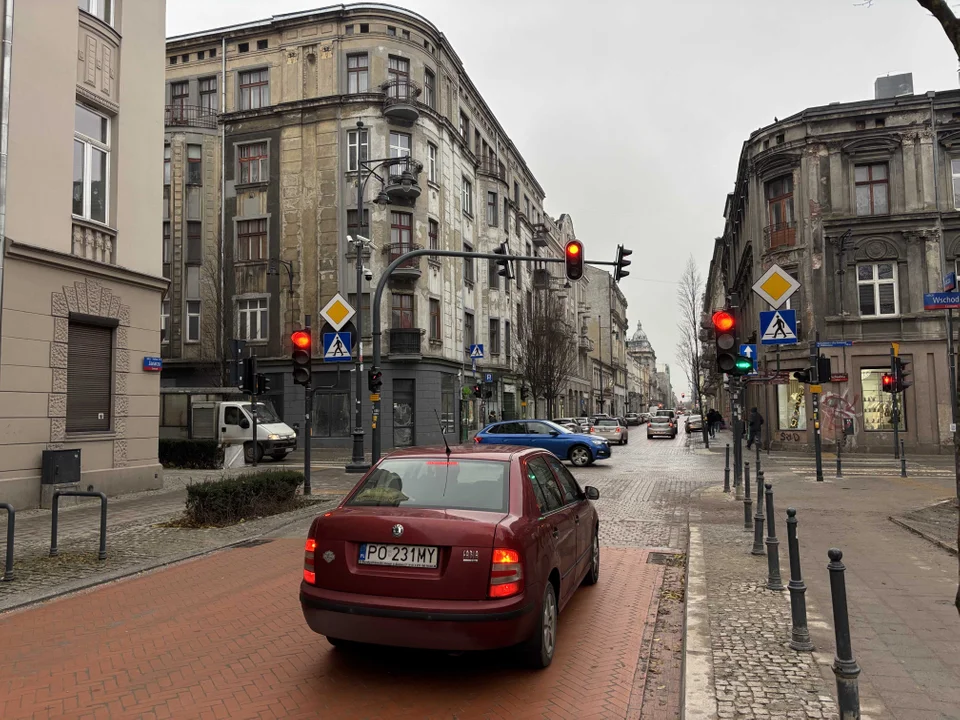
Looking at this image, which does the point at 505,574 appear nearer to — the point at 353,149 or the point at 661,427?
the point at 353,149

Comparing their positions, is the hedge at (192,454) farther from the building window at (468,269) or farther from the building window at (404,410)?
the building window at (468,269)

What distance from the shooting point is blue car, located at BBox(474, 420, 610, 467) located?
72.8 ft

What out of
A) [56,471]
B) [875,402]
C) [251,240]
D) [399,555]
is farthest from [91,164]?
[875,402]

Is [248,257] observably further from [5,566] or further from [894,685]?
[894,685]

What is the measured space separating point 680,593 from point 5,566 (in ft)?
23.8

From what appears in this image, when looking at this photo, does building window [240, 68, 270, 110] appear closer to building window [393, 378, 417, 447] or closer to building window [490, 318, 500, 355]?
building window [393, 378, 417, 447]

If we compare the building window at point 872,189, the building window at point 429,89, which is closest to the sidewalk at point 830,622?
the building window at point 872,189

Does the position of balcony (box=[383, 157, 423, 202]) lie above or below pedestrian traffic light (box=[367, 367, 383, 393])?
above

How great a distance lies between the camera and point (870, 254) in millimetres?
27406

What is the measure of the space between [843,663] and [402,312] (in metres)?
30.6

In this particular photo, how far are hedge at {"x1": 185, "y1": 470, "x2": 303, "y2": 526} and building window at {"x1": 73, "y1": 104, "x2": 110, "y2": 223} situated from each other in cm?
689

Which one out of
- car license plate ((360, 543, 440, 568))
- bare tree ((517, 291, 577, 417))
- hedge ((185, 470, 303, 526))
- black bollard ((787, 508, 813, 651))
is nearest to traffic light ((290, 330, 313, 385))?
hedge ((185, 470, 303, 526))

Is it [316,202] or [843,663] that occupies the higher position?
[316,202]

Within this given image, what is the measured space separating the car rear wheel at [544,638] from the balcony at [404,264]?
2844 cm
